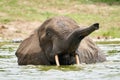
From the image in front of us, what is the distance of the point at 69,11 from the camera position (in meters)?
33.7

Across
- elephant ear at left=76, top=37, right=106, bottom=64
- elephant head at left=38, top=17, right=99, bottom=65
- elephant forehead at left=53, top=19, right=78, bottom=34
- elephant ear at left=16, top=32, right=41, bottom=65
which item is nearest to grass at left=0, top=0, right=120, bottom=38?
elephant ear at left=76, top=37, right=106, bottom=64

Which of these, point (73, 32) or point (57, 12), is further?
point (57, 12)

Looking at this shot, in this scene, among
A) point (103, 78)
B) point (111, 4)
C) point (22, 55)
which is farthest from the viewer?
point (111, 4)

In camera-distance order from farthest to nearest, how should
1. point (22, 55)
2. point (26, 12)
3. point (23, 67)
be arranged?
point (26, 12) < point (22, 55) < point (23, 67)

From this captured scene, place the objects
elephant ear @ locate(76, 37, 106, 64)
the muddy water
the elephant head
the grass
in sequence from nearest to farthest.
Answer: the muddy water → the elephant head → elephant ear @ locate(76, 37, 106, 64) → the grass

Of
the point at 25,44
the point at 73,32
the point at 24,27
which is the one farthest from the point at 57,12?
the point at 73,32

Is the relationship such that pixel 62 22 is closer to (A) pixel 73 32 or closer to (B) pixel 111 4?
(A) pixel 73 32

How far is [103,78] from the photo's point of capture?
430 inches

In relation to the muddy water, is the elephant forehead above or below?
above

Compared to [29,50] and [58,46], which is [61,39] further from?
[29,50]

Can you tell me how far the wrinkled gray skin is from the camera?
12.8 m

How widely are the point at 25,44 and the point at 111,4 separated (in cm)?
2104

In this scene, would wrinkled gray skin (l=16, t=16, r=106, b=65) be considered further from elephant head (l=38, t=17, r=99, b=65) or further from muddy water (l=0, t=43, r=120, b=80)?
muddy water (l=0, t=43, r=120, b=80)

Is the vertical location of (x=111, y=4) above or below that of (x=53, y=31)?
below
